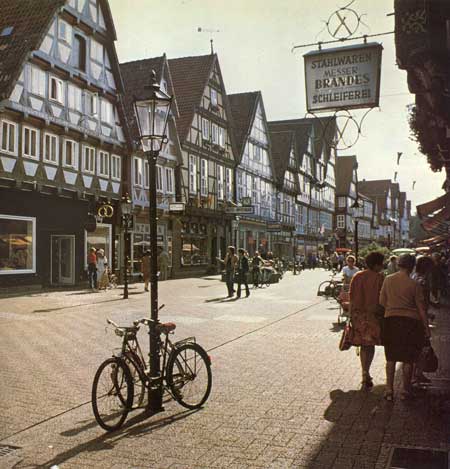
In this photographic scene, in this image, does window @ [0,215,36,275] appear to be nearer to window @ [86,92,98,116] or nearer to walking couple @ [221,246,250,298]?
window @ [86,92,98,116]

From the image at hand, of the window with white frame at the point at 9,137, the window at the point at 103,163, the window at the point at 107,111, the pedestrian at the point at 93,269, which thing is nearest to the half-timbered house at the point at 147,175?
the window at the point at 107,111

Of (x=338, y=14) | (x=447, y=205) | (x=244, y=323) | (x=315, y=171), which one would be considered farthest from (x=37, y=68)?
(x=315, y=171)

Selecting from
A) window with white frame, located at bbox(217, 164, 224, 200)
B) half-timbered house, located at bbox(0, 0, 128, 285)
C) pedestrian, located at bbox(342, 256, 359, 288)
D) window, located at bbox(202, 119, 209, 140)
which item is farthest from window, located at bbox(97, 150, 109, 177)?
pedestrian, located at bbox(342, 256, 359, 288)

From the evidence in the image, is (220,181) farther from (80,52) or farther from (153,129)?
(153,129)

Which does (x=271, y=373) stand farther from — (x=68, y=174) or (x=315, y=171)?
(x=315, y=171)

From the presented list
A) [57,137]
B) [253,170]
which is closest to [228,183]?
[253,170]

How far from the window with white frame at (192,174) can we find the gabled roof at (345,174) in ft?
155

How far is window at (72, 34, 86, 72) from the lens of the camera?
26.2m

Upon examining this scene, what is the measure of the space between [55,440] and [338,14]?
234 inches

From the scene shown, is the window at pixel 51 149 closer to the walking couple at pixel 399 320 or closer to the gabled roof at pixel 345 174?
the walking couple at pixel 399 320

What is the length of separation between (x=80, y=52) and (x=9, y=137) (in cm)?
629

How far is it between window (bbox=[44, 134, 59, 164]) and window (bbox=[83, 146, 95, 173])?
2071mm

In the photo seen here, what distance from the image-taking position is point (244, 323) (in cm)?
1456

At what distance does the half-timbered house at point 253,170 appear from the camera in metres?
46.3
